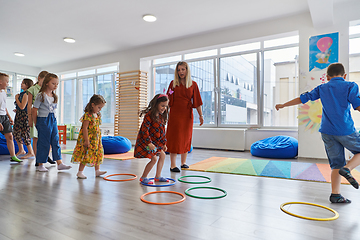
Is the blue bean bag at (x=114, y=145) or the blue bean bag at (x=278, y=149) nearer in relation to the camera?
the blue bean bag at (x=278, y=149)

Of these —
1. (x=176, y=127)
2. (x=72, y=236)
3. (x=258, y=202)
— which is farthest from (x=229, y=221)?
(x=176, y=127)

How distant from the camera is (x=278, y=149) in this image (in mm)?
4336

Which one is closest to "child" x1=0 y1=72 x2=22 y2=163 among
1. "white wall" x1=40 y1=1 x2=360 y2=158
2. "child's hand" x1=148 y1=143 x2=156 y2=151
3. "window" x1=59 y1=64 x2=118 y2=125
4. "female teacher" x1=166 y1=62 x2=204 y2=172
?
"female teacher" x1=166 y1=62 x2=204 y2=172

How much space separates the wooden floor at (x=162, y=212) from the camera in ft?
4.33

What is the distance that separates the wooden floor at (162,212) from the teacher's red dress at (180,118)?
0.70 metres

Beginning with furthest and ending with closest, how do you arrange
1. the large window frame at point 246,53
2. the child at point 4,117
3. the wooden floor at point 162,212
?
the large window frame at point 246,53
the child at point 4,117
the wooden floor at point 162,212

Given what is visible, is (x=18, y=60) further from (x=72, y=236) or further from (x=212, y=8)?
(x=72, y=236)

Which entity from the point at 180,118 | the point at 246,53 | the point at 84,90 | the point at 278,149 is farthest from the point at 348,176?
the point at 84,90

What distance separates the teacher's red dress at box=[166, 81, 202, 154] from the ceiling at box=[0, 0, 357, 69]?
6.45 ft

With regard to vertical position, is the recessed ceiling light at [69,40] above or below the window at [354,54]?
above

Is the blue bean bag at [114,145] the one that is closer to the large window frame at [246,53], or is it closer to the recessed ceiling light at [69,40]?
the large window frame at [246,53]

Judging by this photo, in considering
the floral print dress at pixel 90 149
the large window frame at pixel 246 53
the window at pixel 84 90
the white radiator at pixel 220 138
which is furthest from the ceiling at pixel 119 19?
the floral print dress at pixel 90 149

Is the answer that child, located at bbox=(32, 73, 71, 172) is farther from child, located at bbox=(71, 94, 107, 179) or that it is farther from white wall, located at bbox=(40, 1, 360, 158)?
white wall, located at bbox=(40, 1, 360, 158)

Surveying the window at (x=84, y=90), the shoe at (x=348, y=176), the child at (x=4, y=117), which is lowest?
the shoe at (x=348, y=176)
